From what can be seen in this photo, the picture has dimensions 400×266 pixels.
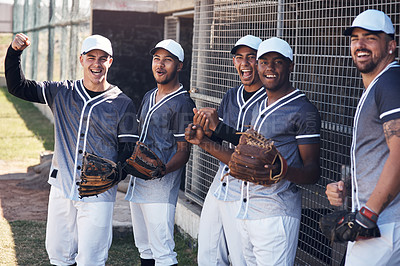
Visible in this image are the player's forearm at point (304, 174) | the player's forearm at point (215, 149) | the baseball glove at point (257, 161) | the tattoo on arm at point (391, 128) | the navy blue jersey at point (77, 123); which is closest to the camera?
the tattoo on arm at point (391, 128)

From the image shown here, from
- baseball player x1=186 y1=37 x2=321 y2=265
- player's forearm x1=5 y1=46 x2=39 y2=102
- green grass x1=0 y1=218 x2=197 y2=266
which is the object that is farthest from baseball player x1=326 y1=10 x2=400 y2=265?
green grass x1=0 y1=218 x2=197 y2=266

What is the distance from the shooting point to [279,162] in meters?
3.39

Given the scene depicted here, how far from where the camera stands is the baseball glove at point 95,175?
4.24 m

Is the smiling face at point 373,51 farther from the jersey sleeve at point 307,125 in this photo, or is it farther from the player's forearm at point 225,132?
the player's forearm at point 225,132

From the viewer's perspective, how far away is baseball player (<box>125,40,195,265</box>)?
15.3 feet

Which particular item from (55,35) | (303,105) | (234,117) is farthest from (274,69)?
(55,35)

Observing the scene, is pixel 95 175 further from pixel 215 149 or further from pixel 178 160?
pixel 215 149

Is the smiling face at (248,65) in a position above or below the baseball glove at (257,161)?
above

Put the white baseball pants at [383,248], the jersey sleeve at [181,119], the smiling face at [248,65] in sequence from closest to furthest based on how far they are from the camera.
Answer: the white baseball pants at [383,248] < the smiling face at [248,65] < the jersey sleeve at [181,119]

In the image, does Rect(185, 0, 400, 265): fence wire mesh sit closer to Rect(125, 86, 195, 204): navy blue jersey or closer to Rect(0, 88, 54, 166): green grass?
Rect(125, 86, 195, 204): navy blue jersey

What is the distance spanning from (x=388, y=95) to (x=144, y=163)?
6.61ft

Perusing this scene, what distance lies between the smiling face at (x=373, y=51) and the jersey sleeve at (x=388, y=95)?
0.10 m

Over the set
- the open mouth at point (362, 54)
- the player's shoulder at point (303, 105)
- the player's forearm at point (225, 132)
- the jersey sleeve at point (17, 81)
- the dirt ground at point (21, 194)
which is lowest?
the dirt ground at point (21, 194)

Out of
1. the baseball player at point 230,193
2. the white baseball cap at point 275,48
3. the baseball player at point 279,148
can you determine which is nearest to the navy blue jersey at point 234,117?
the baseball player at point 230,193
